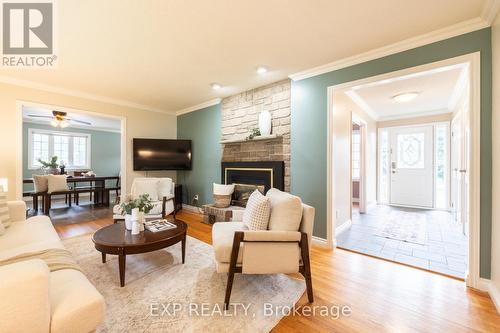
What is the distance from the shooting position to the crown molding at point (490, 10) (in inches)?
66.5

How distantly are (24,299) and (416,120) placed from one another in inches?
275

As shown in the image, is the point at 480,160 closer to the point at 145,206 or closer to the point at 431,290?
the point at 431,290

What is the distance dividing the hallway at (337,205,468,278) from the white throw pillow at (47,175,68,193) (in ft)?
18.7

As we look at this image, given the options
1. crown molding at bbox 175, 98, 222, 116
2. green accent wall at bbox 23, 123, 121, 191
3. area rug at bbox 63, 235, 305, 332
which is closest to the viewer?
area rug at bbox 63, 235, 305, 332

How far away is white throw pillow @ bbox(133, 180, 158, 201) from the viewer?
12.9 ft

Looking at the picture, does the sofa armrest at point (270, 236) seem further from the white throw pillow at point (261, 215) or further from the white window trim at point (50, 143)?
the white window trim at point (50, 143)

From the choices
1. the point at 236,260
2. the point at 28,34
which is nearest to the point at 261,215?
the point at 236,260

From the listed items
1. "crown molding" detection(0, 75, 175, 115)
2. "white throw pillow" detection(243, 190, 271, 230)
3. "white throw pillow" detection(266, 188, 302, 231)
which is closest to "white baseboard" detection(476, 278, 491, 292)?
"white throw pillow" detection(266, 188, 302, 231)

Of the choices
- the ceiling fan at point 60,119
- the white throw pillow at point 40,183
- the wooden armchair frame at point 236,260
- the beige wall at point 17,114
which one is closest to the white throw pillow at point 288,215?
the wooden armchair frame at point 236,260

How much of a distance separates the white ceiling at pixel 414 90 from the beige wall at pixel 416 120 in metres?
0.10

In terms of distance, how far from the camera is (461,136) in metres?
3.61

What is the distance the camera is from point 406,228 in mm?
3680

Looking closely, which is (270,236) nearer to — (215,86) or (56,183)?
(215,86)

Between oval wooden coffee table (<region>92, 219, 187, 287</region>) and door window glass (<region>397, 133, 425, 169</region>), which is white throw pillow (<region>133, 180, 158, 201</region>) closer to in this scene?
oval wooden coffee table (<region>92, 219, 187, 287</region>)
